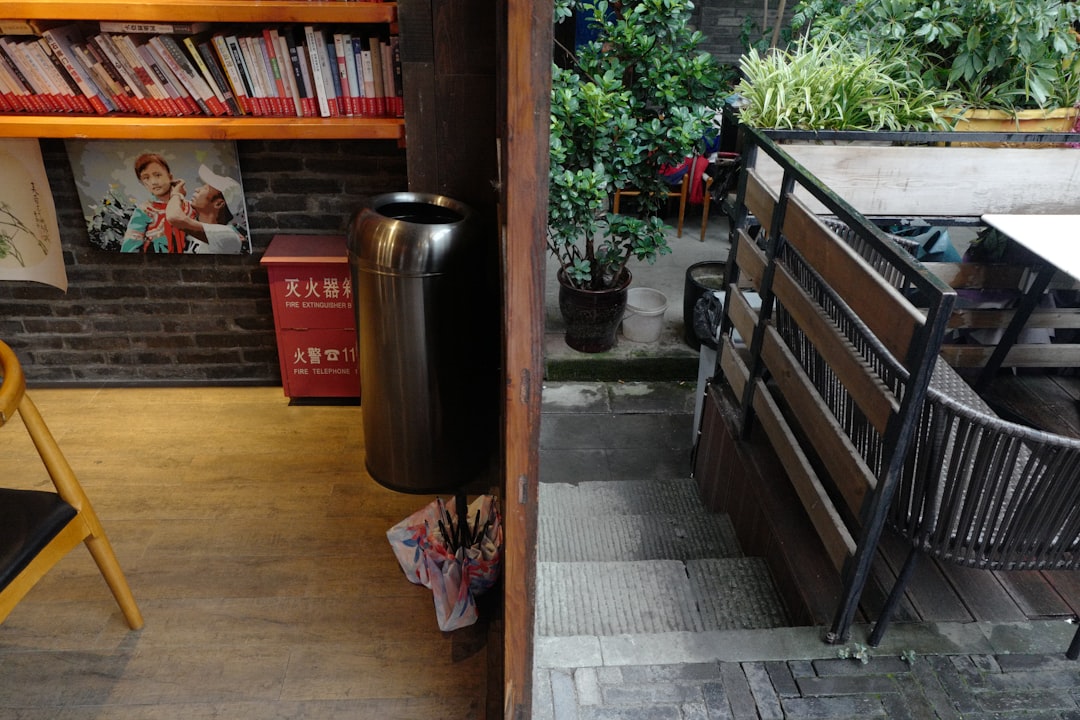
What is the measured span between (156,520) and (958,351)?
307cm

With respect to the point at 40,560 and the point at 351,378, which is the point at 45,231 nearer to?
the point at 351,378

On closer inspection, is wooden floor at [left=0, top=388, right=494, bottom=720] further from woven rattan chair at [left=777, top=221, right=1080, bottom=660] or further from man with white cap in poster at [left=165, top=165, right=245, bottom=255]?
woven rattan chair at [left=777, top=221, right=1080, bottom=660]

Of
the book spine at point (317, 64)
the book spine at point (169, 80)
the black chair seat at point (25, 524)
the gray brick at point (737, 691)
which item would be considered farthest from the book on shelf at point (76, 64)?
the gray brick at point (737, 691)

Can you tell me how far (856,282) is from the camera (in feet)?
6.04

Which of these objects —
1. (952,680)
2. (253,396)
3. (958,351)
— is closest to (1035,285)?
(958,351)

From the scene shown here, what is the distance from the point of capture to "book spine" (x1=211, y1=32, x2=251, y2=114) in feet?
8.79

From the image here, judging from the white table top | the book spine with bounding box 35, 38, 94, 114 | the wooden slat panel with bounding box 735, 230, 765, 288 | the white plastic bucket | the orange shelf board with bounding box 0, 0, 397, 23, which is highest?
the orange shelf board with bounding box 0, 0, 397, 23

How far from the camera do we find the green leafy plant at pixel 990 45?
2.78 m

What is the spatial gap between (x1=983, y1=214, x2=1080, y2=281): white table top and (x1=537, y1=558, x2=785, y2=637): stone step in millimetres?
1289

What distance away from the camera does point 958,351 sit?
118 inches

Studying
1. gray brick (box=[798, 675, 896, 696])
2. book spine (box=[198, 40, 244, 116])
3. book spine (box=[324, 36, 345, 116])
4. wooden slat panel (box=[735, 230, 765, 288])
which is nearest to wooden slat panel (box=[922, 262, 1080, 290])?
wooden slat panel (box=[735, 230, 765, 288])

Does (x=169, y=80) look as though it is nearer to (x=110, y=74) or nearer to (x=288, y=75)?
(x=110, y=74)

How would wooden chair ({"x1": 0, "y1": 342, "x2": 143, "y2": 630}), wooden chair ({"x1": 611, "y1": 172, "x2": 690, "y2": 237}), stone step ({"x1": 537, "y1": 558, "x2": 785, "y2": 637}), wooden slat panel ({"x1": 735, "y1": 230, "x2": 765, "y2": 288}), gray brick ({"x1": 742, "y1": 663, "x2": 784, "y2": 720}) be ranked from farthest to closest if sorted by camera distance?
wooden chair ({"x1": 611, "y1": 172, "x2": 690, "y2": 237})
wooden slat panel ({"x1": 735, "y1": 230, "x2": 765, "y2": 288})
stone step ({"x1": 537, "y1": 558, "x2": 785, "y2": 637})
gray brick ({"x1": 742, "y1": 663, "x2": 784, "y2": 720})
wooden chair ({"x1": 0, "y1": 342, "x2": 143, "y2": 630})

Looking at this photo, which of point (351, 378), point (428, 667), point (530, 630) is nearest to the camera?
point (530, 630)
